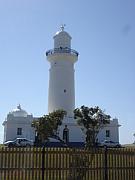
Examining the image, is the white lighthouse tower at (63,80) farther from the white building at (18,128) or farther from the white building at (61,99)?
the white building at (18,128)

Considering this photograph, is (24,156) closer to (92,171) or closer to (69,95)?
(92,171)

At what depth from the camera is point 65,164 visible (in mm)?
15203

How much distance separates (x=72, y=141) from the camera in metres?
51.2

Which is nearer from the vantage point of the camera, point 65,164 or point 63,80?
point 65,164

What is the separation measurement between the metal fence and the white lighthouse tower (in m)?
35.0

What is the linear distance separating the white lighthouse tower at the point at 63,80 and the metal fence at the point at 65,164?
3501 centimetres

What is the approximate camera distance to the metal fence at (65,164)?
14.3 meters

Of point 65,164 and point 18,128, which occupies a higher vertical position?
point 18,128

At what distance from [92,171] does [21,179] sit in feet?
10.0

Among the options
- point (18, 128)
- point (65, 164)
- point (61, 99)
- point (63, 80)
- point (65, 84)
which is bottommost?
point (65, 164)

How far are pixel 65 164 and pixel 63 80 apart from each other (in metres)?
37.6

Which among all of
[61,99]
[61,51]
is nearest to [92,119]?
[61,99]

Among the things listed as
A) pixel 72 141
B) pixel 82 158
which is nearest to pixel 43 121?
pixel 72 141

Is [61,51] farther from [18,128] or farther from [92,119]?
[92,119]
